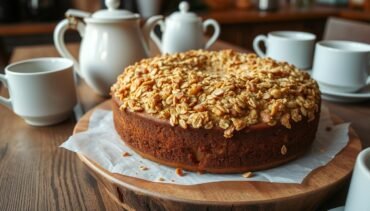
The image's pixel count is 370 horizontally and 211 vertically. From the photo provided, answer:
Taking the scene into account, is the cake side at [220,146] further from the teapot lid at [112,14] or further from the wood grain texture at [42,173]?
the teapot lid at [112,14]

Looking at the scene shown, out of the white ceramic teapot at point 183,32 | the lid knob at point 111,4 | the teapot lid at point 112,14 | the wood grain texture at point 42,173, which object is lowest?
the wood grain texture at point 42,173

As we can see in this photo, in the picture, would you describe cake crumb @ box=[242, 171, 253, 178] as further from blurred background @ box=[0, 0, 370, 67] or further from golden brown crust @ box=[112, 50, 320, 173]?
blurred background @ box=[0, 0, 370, 67]

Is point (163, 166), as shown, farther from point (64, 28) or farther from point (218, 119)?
point (64, 28)

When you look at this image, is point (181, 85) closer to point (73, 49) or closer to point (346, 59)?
point (346, 59)

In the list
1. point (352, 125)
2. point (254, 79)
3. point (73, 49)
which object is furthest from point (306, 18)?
point (254, 79)

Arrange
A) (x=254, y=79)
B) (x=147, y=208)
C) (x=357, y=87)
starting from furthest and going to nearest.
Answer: (x=357, y=87) → (x=254, y=79) → (x=147, y=208)

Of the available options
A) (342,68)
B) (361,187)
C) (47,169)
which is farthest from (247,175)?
(342,68)

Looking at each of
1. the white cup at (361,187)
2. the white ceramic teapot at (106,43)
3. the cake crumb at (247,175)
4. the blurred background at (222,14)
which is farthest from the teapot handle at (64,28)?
the blurred background at (222,14)
